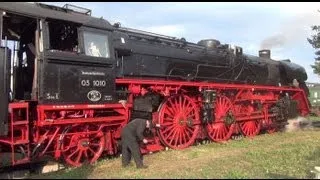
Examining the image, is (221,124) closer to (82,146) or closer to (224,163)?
(224,163)

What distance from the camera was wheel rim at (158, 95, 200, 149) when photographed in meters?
14.4

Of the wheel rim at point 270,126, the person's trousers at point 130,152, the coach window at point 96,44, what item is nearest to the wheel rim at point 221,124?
the wheel rim at point 270,126

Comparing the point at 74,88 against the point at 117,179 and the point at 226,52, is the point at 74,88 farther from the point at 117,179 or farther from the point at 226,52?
the point at 226,52

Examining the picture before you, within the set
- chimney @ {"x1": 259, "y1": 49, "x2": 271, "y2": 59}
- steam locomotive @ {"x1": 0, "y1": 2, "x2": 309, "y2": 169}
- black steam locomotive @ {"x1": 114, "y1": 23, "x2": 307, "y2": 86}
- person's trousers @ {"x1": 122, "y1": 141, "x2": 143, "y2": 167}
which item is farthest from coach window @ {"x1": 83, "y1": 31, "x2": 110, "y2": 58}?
chimney @ {"x1": 259, "y1": 49, "x2": 271, "y2": 59}

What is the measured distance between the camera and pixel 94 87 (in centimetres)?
1196

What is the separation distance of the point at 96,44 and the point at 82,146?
2.55 metres

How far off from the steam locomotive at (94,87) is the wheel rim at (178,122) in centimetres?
3

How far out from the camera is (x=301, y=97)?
76.6 ft

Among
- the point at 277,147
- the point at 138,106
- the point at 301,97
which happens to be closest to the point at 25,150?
the point at 138,106

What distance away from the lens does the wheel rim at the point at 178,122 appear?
14356 millimetres

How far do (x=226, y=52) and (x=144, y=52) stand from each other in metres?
5.16

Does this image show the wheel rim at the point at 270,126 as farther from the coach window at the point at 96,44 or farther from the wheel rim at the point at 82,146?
the coach window at the point at 96,44

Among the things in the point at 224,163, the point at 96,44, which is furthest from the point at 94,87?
the point at 224,163

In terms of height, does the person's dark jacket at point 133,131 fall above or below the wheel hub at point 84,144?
above
